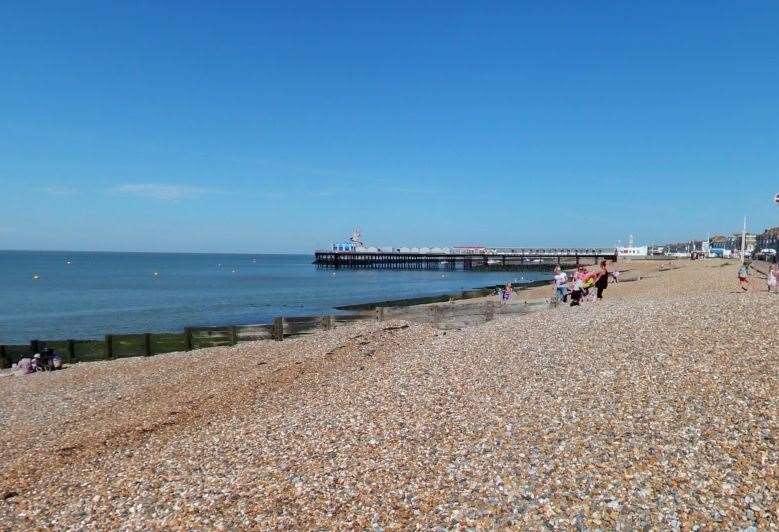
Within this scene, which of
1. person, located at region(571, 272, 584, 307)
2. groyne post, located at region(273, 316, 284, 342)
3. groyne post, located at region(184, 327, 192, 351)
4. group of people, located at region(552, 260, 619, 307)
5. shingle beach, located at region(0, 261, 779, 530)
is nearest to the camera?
shingle beach, located at region(0, 261, 779, 530)

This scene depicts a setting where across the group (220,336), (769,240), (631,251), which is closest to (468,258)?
(631,251)

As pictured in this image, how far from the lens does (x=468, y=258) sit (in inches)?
4031

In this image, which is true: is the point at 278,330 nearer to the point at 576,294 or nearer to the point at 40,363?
the point at 40,363

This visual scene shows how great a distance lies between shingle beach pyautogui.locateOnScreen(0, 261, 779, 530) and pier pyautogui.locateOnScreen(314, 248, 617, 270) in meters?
89.5

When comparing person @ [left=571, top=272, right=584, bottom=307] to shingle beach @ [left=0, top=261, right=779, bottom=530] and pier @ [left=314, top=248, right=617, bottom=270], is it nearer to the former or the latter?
shingle beach @ [left=0, top=261, right=779, bottom=530]

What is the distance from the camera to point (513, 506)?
17.1 feet

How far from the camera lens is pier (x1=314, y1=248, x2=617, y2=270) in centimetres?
10200

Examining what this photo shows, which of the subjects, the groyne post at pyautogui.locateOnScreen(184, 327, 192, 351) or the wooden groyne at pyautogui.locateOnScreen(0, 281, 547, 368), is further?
the groyne post at pyautogui.locateOnScreen(184, 327, 192, 351)

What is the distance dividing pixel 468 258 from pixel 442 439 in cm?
9627

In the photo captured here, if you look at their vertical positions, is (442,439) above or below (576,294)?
below

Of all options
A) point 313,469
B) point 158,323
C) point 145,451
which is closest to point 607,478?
point 313,469

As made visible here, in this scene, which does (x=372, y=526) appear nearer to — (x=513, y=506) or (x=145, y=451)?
(x=513, y=506)

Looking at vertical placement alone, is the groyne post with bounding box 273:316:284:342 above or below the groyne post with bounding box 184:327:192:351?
above

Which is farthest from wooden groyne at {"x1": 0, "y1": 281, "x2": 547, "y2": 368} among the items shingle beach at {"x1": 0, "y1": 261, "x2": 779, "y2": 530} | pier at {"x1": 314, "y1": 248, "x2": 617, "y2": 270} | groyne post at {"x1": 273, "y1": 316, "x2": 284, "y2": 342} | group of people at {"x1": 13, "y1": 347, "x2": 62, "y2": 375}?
pier at {"x1": 314, "y1": 248, "x2": 617, "y2": 270}
